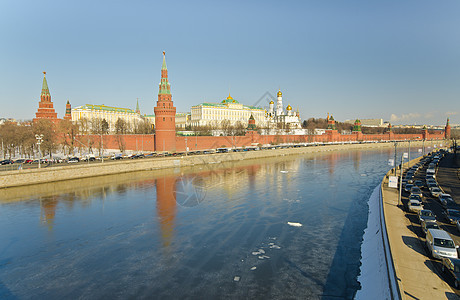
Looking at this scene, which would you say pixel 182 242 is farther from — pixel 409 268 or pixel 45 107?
pixel 45 107

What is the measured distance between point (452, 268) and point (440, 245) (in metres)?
1.55

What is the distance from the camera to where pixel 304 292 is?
29.3ft

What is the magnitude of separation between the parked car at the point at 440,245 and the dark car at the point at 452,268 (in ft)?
2.16

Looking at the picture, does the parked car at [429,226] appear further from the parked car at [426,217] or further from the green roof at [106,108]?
the green roof at [106,108]

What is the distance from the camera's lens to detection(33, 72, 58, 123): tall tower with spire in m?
52.0

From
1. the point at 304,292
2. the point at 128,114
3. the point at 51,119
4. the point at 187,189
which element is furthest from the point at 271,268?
the point at 128,114

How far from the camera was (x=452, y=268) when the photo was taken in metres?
8.54

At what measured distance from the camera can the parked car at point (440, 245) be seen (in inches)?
380

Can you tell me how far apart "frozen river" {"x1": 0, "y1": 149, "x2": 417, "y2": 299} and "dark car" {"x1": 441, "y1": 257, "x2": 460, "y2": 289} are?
257cm

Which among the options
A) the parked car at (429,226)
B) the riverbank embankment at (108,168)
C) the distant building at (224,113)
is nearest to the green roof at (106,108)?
the distant building at (224,113)

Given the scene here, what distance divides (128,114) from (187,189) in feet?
286

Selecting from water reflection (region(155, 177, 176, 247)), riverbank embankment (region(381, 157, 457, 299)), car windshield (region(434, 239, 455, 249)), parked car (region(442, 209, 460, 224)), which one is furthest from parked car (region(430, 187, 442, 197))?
water reflection (region(155, 177, 176, 247))

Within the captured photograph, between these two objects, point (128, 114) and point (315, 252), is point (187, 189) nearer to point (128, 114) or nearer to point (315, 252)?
point (315, 252)

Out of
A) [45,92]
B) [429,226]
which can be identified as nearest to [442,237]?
[429,226]
